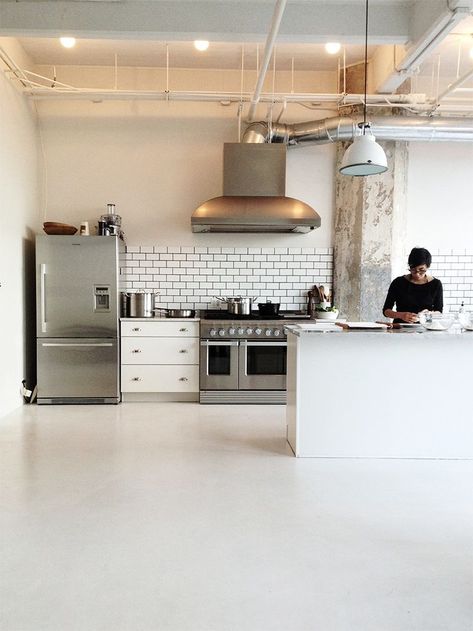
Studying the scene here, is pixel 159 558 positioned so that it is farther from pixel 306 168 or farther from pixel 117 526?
pixel 306 168

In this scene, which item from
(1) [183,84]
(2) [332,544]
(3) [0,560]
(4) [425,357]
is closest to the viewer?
(3) [0,560]

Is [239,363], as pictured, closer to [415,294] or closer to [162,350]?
[162,350]

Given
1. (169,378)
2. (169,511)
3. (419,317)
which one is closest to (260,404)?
(169,378)

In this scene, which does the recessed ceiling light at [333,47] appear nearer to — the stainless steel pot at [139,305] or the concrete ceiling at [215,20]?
the concrete ceiling at [215,20]

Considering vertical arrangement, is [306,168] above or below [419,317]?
above

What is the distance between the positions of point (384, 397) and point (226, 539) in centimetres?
176

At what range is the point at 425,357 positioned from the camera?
3801 millimetres

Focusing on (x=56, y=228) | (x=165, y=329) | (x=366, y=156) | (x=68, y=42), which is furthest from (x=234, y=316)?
(x=68, y=42)

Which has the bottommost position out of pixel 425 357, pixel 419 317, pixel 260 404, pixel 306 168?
pixel 260 404

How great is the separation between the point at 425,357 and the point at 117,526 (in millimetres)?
2423

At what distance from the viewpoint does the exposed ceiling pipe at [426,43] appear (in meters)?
3.87

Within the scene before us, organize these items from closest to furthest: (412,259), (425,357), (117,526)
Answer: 1. (117,526)
2. (425,357)
3. (412,259)

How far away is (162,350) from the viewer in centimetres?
580

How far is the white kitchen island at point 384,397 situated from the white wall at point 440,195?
119 inches
